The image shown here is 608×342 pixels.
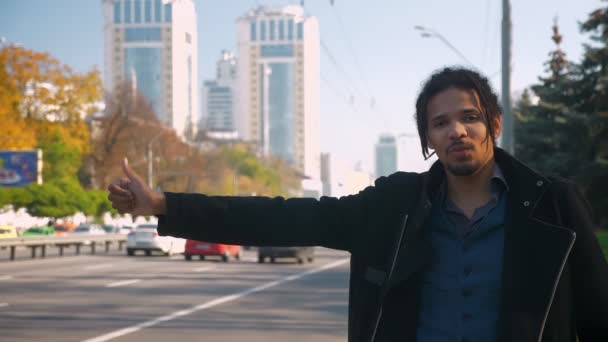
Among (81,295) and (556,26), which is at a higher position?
(556,26)

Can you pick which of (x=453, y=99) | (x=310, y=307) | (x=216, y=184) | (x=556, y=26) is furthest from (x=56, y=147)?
(x=453, y=99)

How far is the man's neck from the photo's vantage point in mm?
3303

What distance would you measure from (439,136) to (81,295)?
17.1 meters

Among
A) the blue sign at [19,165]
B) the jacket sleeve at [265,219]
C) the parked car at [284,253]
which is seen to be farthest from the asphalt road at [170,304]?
the blue sign at [19,165]

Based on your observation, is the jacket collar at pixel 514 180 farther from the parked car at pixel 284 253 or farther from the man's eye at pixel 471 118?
the parked car at pixel 284 253

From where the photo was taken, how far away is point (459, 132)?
325 cm

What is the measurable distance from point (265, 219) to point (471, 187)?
66 centimetres

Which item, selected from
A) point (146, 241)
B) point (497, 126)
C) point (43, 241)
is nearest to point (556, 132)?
point (146, 241)

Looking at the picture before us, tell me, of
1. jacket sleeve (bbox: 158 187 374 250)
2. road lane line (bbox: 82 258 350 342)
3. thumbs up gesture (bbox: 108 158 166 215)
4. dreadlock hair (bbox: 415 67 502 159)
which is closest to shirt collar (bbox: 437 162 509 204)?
dreadlock hair (bbox: 415 67 502 159)

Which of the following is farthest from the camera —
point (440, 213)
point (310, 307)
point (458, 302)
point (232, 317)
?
point (310, 307)

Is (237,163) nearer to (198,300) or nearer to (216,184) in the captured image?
(216,184)

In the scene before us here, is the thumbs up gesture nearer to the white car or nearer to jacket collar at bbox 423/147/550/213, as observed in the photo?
jacket collar at bbox 423/147/550/213

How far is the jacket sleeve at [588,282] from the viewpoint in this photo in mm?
3102

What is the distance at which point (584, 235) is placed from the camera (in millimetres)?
3152
